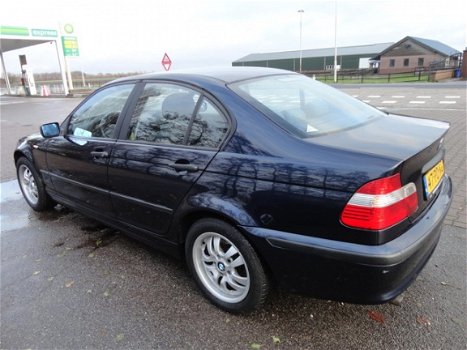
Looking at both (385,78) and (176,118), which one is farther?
(385,78)

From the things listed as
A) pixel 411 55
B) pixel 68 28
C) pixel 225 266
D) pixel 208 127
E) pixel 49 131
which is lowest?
pixel 225 266

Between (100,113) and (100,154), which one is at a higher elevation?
(100,113)

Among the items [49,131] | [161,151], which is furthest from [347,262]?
[49,131]

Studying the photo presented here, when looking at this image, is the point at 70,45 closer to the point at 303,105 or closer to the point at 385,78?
the point at 303,105

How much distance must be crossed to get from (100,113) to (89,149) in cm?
38

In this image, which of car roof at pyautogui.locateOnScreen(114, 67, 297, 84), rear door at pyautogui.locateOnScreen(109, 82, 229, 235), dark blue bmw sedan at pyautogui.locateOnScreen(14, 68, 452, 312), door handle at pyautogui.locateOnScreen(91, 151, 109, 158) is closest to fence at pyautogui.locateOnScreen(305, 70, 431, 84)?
car roof at pyautogui.locateOnScreen(114, 67, 297, 84)

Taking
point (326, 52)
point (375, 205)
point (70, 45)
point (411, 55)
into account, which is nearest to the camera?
point (375, 205)

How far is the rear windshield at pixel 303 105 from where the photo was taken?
94.3 inches

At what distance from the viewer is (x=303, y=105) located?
2746mm

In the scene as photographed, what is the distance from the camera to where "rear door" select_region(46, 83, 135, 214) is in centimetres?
322

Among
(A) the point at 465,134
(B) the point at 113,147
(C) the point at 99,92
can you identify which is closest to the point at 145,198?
(B) the point at 113,147

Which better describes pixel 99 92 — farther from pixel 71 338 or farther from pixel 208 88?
pixel 71 338

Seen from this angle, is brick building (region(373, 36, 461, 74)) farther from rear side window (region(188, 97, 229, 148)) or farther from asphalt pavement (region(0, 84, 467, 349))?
rear side window (region(188, 97, 229, 148))

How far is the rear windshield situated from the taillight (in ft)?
1.77
